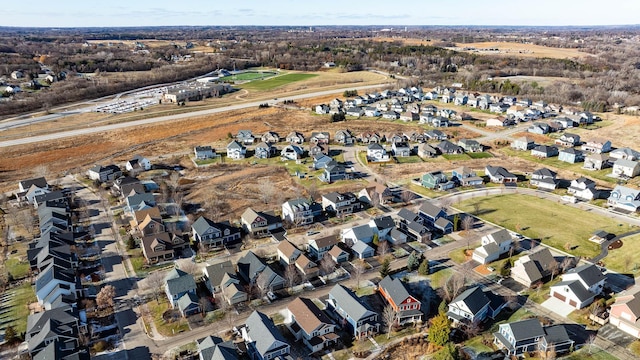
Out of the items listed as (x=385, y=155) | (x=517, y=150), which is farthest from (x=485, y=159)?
(x=385, y=155)

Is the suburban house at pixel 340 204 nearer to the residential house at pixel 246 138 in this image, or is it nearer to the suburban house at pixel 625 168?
the residential house at pixel 246 138

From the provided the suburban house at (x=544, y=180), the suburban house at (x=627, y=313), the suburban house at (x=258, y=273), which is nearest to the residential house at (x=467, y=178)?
the suburban house at (x=544, y=180)

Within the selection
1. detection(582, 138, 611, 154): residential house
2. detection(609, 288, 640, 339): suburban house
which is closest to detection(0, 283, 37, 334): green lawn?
detection(609, 288, 640, 339): suburban house

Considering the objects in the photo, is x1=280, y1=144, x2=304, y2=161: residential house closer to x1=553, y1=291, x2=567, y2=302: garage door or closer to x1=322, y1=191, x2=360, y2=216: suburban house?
x1=322, y1=191, x2=360, y2=216: suburban house

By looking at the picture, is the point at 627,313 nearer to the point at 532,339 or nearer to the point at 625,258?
the point at 532,339

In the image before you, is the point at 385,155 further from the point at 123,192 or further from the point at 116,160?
the point at 116,160

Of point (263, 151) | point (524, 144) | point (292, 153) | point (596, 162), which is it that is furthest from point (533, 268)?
point (263, 151)
